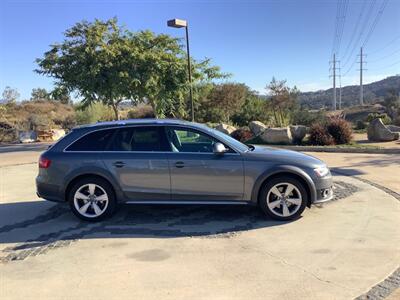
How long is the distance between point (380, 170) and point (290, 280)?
7280 mm

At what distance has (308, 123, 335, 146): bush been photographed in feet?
53.0

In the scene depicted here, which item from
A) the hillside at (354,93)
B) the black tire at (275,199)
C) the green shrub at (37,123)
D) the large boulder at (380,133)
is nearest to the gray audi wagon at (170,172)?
the black tire at (275,199)

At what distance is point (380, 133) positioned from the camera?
1697cm

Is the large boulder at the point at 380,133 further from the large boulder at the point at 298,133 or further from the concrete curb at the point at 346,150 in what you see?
the concrete curb at the point at 346,150

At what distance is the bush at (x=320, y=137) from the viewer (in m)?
16.2

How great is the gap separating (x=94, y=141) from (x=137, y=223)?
144 cm

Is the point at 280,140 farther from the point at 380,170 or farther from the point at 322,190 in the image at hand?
the point at 322,190

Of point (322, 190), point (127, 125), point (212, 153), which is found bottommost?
point (322, 190)

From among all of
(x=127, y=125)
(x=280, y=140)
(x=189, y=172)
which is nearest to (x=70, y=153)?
(x=127, y=125)

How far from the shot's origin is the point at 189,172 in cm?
626

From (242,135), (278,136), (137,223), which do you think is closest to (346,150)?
(278,136)

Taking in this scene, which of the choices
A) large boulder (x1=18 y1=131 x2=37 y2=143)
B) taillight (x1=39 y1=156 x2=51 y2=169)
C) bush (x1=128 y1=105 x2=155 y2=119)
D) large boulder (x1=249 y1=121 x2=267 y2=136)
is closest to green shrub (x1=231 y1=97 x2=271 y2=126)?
bush (x1=128 y1=105 x2=155 y2=119)

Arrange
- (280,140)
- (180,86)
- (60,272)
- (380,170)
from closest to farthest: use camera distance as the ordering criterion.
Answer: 1. (60,272)
2. (380,170)
3. (280,140)
4. (180,86)

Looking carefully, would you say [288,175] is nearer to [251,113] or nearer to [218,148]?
[218,148]
